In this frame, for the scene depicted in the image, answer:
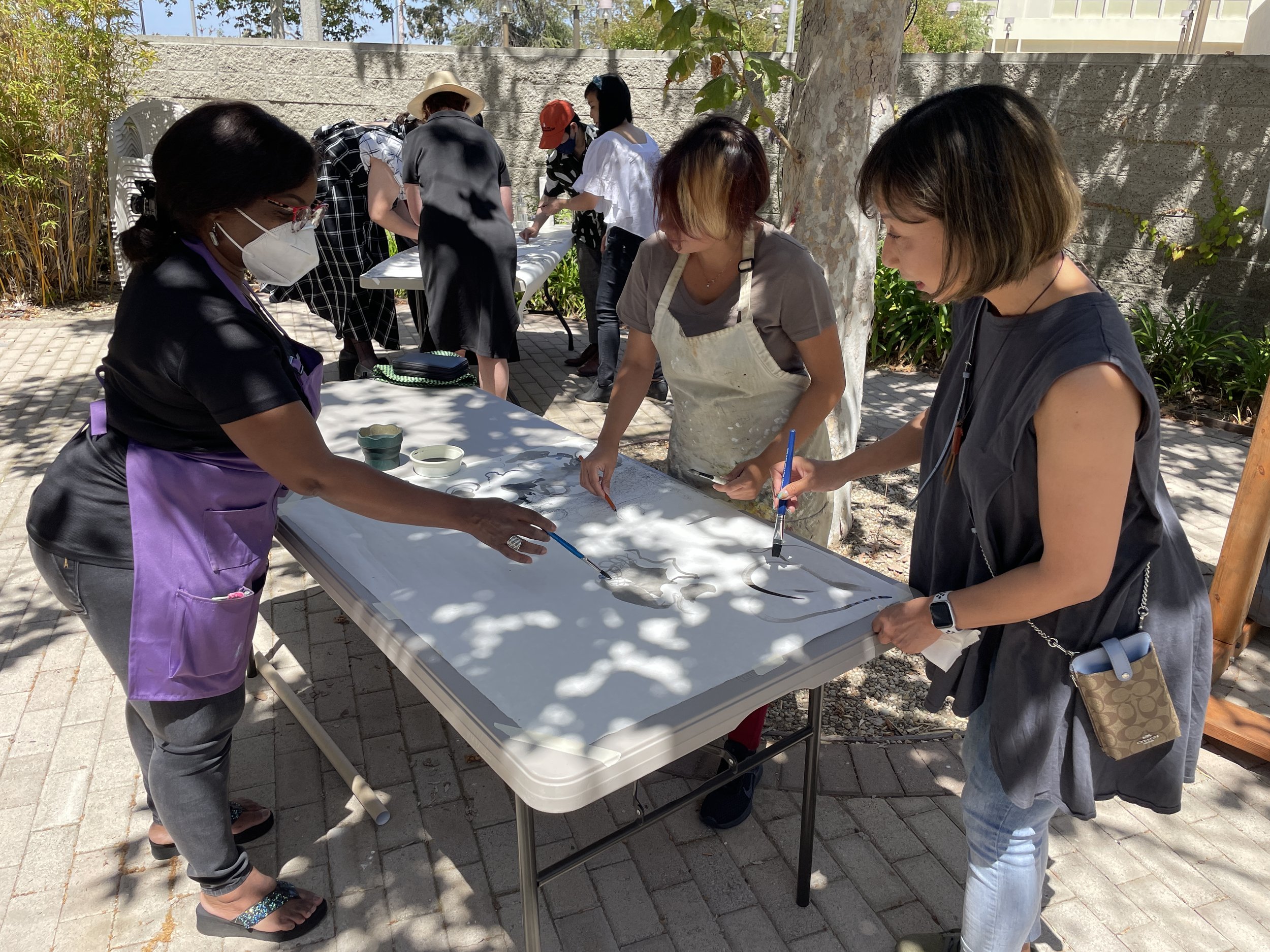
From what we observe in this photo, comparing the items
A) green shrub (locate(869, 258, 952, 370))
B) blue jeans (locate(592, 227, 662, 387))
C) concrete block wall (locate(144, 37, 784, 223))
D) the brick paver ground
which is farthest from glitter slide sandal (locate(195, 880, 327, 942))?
concrete block wall (locate(144, 37, 784, 223))

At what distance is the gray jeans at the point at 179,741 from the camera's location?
5.87 feet

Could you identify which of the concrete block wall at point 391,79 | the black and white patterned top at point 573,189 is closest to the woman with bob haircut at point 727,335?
the black and white patterned top at point 573,189

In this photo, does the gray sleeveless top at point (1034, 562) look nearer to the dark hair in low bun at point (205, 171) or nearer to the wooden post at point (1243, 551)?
the dark hair in low bun at point (205, 171)

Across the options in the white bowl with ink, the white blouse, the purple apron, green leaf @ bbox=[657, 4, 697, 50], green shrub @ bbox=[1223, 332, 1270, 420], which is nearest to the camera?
the purple apron

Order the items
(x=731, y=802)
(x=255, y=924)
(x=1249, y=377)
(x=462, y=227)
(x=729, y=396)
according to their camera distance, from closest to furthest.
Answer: (x=255, y=924) → (x=729, y=396) → (x=731, y=802) → (x=462, y=227) → (x=1249, y=377)

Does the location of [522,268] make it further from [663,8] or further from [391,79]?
[391,79]

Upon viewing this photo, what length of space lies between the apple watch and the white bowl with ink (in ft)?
4.82

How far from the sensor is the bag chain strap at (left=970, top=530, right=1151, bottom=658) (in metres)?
1.44

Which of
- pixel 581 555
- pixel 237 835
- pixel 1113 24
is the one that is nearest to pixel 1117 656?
pixel 581 555

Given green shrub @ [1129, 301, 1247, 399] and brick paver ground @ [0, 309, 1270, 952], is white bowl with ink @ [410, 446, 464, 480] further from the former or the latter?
green shrub @ [1129, 301, 1247, 399]

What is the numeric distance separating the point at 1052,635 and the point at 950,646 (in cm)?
16

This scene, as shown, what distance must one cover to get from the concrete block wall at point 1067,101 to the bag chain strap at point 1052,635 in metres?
5.00

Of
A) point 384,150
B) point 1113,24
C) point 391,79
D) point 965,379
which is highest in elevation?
point 1113,24

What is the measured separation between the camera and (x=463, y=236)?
4492mm
